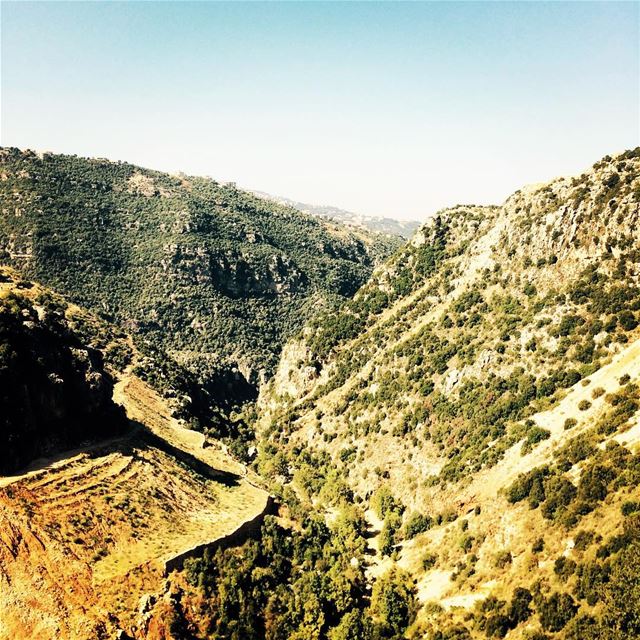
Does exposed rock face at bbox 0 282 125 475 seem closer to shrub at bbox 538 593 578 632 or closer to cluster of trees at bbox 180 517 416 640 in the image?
cluster of trees at bbox 180 517 416 640

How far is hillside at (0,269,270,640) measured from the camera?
50.7 m

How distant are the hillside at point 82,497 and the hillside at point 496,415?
25176 mm

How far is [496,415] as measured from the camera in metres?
86.6

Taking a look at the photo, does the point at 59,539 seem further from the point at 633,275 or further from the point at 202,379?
the point at 202,379

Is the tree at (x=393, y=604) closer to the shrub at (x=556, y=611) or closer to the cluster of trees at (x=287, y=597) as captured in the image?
the cluster of trees at (x=287, y=597)

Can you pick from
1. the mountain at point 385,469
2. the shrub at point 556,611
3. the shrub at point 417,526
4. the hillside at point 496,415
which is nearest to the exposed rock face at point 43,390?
the mountain at point 385,469

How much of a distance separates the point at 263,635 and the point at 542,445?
1747 inches

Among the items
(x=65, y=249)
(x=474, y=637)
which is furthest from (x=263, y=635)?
(x=65, y=249)

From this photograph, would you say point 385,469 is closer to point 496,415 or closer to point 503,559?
point 496,415

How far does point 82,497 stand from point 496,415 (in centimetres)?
6279

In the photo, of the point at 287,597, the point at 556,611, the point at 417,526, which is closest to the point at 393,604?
the point at 287,597

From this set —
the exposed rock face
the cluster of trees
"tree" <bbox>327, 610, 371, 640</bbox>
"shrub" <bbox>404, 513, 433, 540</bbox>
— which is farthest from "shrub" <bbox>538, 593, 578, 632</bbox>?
the exposed rock face

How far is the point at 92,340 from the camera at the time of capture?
385ft

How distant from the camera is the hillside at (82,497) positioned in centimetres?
5066
